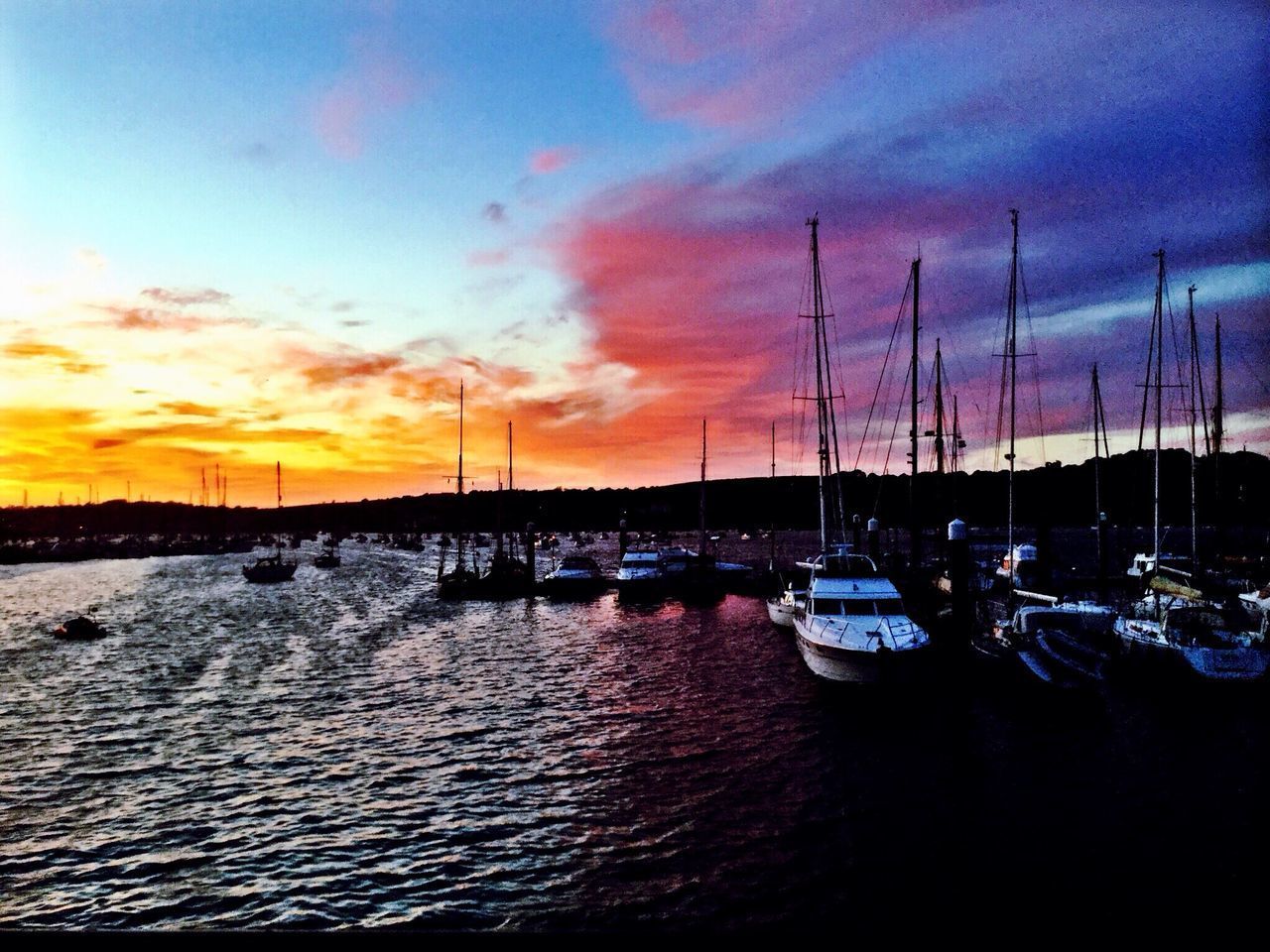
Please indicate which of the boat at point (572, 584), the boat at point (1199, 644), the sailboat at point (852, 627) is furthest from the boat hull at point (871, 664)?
the boat at point (572, 584)

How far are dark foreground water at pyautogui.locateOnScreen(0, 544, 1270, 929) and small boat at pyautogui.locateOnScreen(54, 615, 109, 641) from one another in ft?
44.8

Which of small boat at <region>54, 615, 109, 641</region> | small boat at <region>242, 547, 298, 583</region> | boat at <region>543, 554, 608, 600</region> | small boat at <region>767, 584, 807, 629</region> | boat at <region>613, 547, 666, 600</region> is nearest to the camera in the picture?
small boat at <region>767, 584, 807, 629</region>

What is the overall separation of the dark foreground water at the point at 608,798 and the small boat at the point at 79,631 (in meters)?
13.7

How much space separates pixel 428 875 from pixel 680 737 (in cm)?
999

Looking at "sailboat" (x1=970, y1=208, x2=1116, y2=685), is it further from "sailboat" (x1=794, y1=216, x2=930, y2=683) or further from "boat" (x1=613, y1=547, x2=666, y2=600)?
"boat" (x1=613, y1=547, x2=666, y2=600)

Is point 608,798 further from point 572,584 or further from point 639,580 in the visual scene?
point 572,584

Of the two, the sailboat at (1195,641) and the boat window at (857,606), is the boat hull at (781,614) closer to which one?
the boat window at (857,606)

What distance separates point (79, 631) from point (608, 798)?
43.2m

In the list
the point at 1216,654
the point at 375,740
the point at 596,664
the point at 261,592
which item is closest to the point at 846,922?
the point at 375,740

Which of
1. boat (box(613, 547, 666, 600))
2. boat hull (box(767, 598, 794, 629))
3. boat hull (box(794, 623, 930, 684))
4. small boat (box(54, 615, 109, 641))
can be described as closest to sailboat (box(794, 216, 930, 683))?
boat hull (box(794, 623, 930, 684))

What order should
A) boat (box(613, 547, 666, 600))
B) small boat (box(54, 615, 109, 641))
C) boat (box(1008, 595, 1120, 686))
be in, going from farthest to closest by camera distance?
boat (box(613, 547, 666, 600))
small boat (box(54, 615, 109, 641))
boat (box(1008, 595, 1120, 686))

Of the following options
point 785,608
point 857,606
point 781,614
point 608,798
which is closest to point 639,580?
point 781,614

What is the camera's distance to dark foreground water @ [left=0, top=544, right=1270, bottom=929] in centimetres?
1373

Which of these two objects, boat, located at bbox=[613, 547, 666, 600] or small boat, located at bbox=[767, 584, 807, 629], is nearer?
small boat, located at bbox=[767, 584, 807, 629]
